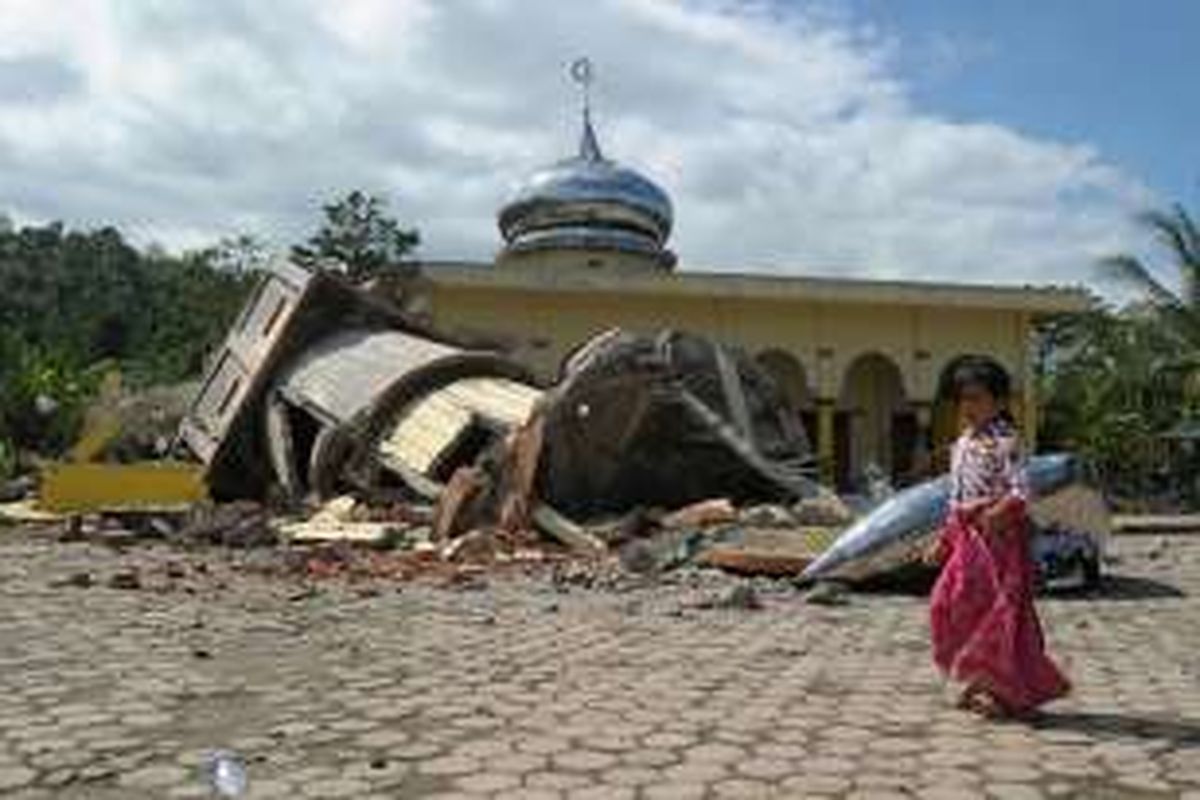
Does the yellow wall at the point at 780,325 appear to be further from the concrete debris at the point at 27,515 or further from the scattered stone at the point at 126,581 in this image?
the scattered stone at the point at 126,581

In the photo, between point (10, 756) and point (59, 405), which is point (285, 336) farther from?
point (10, 756)

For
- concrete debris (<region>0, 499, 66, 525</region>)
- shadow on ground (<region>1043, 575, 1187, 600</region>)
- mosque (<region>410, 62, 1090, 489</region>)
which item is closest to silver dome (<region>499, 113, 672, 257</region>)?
mosque (<region>410, 62, 1090, 489</region>)

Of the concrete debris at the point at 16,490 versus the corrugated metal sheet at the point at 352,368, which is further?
the concrete debris at the point at 16,490

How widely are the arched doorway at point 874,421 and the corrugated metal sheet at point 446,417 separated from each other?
1642cm

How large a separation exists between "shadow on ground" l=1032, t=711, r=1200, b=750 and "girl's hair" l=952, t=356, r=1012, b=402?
3.70 ft

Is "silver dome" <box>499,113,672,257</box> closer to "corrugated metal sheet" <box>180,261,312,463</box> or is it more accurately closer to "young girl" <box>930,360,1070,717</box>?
"corrugated metal sheet" <box>180,261,312,463</box>

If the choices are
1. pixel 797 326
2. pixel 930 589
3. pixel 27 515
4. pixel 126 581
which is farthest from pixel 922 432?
pixel 126 581

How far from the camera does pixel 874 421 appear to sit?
3650 centimetres

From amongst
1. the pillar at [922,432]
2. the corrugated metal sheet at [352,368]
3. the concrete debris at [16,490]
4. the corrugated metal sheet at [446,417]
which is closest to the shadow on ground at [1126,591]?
the corrugated metal sheet at [446,417]

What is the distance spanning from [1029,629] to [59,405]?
28186mm

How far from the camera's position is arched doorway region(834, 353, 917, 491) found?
3562 centimetres

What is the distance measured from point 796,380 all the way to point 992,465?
27.7m

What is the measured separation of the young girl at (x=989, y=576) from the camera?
659 centimetres

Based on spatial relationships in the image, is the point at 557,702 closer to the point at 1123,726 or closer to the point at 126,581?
the point at 1123,726
